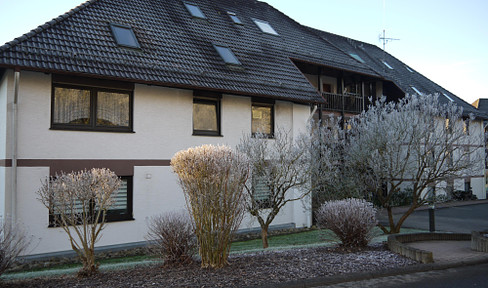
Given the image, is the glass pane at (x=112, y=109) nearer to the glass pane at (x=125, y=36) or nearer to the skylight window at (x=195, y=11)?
the glass pane at (x=125, y=36)

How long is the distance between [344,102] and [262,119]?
726 cm

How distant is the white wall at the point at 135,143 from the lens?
10.1 metres

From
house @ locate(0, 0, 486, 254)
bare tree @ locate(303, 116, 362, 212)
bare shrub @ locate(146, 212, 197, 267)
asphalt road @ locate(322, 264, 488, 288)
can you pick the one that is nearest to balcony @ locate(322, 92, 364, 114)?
house @ locate(0, 0, 486, 254)

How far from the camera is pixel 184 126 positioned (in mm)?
12875

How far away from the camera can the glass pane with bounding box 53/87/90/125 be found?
35.2ft

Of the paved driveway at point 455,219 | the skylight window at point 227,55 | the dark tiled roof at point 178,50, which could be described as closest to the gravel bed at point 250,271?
the dark tiled roof at point 178,50

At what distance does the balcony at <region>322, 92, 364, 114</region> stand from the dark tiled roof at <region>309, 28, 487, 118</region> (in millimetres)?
4190

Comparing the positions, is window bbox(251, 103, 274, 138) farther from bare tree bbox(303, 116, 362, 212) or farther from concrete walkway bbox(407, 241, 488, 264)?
concrete walkway bbox(407, 241, 488, 264)

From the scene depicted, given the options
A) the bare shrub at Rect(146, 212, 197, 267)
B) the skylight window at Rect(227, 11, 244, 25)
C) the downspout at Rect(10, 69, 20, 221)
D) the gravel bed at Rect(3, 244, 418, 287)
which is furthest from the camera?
the skylight window at Rect(227, 11, 244, 25)

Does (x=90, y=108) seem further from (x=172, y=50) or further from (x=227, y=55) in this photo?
(x=227, y=55)

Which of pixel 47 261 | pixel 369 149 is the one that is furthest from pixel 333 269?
pixel 47 261

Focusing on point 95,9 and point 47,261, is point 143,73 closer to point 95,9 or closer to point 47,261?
point 95,9

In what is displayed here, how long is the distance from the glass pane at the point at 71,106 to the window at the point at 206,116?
3.55m

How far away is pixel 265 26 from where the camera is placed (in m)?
19.4
